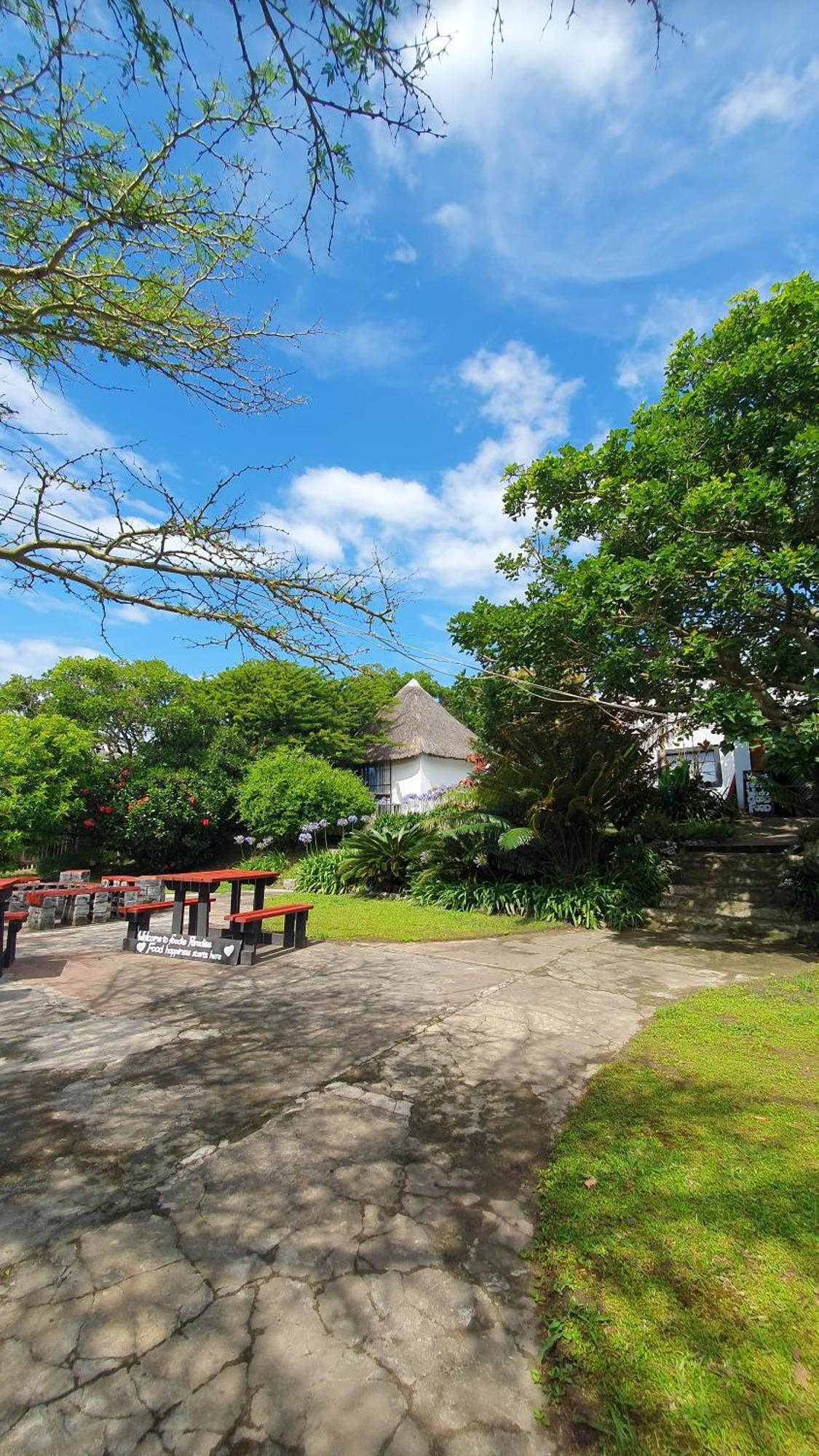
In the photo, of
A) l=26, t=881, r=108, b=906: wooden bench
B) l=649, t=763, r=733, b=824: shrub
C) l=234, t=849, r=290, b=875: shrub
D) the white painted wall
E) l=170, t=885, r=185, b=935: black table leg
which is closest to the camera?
l=170, t=885, r=185, b=935: black table leg

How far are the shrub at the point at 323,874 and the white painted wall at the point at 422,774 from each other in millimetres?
7104

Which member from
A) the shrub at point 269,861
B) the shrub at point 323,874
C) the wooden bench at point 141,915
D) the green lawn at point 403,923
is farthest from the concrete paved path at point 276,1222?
the shrub at point 269,861

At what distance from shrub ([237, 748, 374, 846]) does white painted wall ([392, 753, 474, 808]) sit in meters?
4.67

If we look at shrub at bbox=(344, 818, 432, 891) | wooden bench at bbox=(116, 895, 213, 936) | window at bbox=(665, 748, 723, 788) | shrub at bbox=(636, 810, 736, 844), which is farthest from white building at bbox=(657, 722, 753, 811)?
wooden bench at bbox=(116, 895, 213, 936)

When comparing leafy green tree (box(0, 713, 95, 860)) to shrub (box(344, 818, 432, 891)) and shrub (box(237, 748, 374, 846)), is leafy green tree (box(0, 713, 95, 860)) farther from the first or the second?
shrub (box(344, 818, 432, 891))

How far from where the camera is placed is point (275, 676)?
67.3 ft

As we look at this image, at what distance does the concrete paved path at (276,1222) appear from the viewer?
5.01ft

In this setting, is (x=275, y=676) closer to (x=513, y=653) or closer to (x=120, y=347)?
(x=513, y=653)

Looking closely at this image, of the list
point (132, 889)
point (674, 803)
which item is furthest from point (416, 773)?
point (132, 889)

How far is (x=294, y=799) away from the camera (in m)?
15.9

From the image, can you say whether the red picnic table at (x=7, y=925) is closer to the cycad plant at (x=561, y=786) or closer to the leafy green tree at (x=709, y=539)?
the cycad plant at (x=561, y=786)

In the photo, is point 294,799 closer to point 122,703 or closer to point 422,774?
point 122,703

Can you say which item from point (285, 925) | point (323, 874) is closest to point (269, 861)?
point (323, 874)

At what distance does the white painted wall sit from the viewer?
70.4ft
